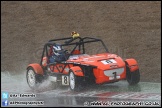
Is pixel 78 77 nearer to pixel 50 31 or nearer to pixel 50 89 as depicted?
pixel 50 89

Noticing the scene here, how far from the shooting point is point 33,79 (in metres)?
15.8

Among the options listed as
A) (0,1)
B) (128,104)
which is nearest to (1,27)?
(0,1)

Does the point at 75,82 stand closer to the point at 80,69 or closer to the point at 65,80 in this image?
the point at 80,69

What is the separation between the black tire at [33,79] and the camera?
15641mm

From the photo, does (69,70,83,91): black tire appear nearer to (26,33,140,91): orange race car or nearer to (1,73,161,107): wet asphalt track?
(26,33,140,91): orange race car

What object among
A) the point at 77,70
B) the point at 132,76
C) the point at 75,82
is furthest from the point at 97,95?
the point at 132,76

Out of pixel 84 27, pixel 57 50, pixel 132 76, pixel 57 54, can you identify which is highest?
pixel 84 27

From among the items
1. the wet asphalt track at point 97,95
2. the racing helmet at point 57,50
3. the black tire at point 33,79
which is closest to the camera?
the wet asphalt track at point 97,95

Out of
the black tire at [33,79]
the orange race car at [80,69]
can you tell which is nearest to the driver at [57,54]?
the orange race car at [80,69]

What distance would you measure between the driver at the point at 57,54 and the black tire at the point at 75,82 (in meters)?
1.16

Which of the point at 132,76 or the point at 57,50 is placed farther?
the point at 57,50

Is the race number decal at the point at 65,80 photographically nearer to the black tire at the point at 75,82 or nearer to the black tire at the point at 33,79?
the black tire at the point at 75,82

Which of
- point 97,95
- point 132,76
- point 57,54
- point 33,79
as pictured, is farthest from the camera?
point 33,79

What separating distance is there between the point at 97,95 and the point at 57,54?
2655mm
